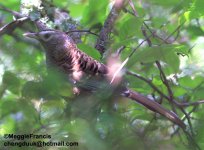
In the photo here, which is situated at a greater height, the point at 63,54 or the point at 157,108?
the point at 63,54

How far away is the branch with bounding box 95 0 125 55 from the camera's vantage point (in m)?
1.26

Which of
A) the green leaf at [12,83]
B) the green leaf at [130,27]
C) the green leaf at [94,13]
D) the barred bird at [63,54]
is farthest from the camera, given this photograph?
the green leaf at [94,13]

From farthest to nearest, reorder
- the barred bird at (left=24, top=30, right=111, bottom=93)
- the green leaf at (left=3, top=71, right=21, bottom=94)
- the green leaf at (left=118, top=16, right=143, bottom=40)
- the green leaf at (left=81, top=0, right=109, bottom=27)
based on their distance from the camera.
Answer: the green leaf at (left=81, top=0, right=109, bottom=27) < the green leaf at (left=118, top=16, right=143, bottom=40) < the barred bird at (left=24, top=30, right=111, bottom=93) < the green leaf at (left=3, top=71, right=21, bottom=94)

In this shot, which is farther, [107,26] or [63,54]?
[107,26]

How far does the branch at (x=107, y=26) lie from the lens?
4.14 feet

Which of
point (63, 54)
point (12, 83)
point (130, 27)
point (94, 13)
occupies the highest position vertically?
point (94, 13)

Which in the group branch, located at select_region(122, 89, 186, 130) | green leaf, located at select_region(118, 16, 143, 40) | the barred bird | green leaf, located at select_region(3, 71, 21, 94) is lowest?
green leaf, located at select_region(3, 71, 21, 94)

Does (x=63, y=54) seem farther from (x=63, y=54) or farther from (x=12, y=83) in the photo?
(x=12, y=83)

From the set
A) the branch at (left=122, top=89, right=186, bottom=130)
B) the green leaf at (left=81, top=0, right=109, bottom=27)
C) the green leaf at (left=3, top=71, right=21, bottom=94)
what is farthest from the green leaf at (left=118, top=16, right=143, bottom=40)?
the green leaf at (left=3, top=71, right=21, bottom=94)

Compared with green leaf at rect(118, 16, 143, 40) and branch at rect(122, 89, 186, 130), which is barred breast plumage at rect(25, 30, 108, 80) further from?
green leaf at rect(118, 16, 143, 40)

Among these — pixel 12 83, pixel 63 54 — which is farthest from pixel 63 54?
pixel 12 83

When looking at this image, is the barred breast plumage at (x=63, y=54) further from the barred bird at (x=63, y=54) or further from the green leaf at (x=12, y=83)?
the green leaf at (x=12, y=83)

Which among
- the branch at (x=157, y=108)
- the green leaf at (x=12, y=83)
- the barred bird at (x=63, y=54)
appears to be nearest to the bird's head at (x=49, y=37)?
the barred bird at (x=63, y=54)

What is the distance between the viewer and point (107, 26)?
1.29m
